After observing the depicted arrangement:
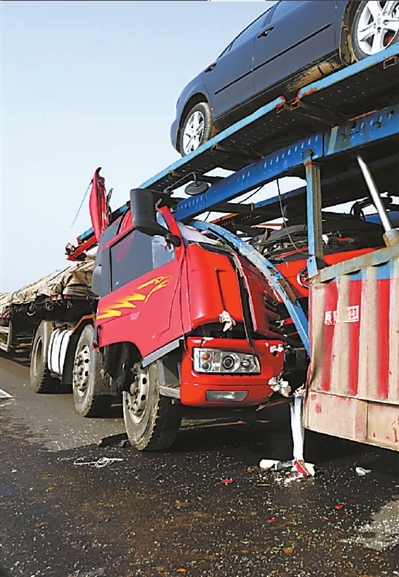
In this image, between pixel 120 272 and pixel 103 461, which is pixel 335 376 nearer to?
pixel 103 461

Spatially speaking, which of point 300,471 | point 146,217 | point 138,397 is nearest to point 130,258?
point 146,217

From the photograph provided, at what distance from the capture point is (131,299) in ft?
17.3

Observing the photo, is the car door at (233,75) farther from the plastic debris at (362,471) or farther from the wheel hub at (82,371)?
the plastic debris at (362,471)

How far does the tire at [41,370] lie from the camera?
914 centimetres

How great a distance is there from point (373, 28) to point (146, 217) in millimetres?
2318

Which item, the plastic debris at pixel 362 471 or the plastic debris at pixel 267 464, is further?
the plastic debris at pixel 267 464

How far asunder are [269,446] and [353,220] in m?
2.40

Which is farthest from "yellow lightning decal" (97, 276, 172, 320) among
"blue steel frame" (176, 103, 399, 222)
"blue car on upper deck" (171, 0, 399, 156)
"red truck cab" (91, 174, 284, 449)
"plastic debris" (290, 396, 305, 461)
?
"blue car on upper deck" (171, 0, 399, 156)

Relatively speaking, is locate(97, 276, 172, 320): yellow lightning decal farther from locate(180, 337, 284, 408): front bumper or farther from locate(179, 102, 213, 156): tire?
locate(179, 102, 213, 156): tire

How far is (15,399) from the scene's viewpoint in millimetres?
8531

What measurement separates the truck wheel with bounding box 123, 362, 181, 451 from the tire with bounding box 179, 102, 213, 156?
115 inches

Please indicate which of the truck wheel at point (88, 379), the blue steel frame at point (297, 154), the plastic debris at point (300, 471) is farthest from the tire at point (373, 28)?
the truck wheel at point (88, 379)

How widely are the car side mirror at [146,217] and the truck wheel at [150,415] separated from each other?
113 centimetres

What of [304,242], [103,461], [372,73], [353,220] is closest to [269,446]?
[103,461]
